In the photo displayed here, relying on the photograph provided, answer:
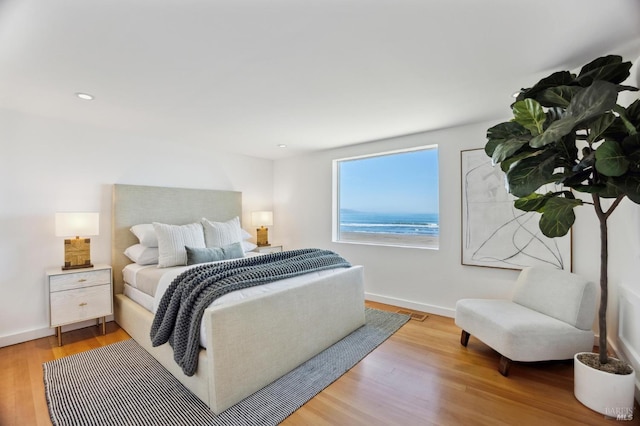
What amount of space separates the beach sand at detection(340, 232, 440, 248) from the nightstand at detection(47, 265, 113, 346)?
304 cm

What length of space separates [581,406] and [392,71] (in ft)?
8.23

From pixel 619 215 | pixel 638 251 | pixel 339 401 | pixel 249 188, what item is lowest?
pixel 339 401

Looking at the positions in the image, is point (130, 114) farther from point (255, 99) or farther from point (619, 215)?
point (619, 215)

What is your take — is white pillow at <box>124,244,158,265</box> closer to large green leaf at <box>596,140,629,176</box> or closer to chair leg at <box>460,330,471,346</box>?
chair leg at <box>460,330,471,346</box>

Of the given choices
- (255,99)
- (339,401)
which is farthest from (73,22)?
(339,401)

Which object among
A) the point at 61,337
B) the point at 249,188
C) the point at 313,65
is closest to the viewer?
the point at 313,65

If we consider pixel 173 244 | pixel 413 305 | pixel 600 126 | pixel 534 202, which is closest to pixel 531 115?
pixel 600 126

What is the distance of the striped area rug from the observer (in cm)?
175

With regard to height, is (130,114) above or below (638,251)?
above

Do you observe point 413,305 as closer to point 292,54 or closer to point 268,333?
point 268,333

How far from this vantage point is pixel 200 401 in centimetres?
190

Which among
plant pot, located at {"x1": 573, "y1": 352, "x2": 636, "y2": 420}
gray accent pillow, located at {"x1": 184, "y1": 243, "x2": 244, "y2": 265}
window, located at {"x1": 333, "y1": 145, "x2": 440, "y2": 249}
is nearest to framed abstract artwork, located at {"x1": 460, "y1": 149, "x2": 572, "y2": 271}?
window, located at {"x1": 333, "y1": 145, "x2": 440, "y2": 249}

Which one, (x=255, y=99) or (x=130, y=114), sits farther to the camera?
(x=130, y=114)

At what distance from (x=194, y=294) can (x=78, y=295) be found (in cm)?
176
